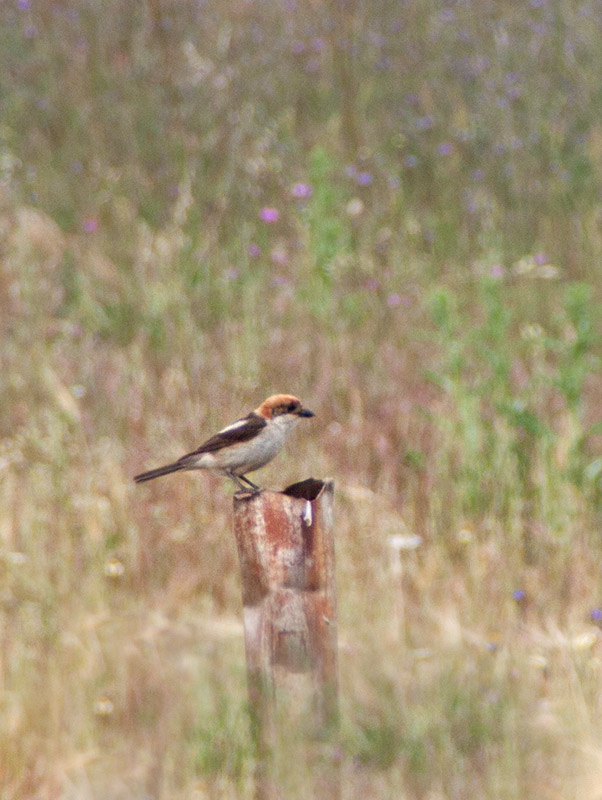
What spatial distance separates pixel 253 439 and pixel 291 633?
0.72 metres

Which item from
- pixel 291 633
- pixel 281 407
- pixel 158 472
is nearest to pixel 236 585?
pixel 158 472

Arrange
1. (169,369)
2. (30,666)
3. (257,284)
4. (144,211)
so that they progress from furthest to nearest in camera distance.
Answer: (144,211) → (257,284) → (169,369) → (30,666)

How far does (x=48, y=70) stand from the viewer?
8.12 meters

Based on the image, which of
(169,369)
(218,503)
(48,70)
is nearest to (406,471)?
Result: (218,503)

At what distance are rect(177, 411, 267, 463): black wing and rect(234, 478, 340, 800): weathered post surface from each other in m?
0.49

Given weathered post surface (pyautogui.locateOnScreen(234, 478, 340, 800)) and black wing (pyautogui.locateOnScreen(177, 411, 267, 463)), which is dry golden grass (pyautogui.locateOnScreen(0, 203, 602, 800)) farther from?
black wing (pyautogui.locateOnScreen(177, 411, 267, 463))

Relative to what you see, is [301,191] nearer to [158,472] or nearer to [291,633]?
[158,472]

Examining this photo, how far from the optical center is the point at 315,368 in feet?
16.6

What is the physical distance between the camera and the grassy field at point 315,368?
2.91 m

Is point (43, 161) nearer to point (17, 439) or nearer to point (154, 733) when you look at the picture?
point (17, 439)

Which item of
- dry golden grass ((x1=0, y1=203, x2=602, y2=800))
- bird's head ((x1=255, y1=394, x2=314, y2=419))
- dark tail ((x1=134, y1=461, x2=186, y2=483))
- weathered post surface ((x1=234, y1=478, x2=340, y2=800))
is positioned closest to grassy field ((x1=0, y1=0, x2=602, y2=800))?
dry golden grass ((x1=0, y1=203, x2=602, y2=800))

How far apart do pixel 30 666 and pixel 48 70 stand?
6016 millimetres

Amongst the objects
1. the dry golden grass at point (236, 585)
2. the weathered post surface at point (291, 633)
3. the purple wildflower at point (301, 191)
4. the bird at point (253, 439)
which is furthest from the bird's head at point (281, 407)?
the purple wildflower at point (301, 191)

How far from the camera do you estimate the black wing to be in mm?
3066
